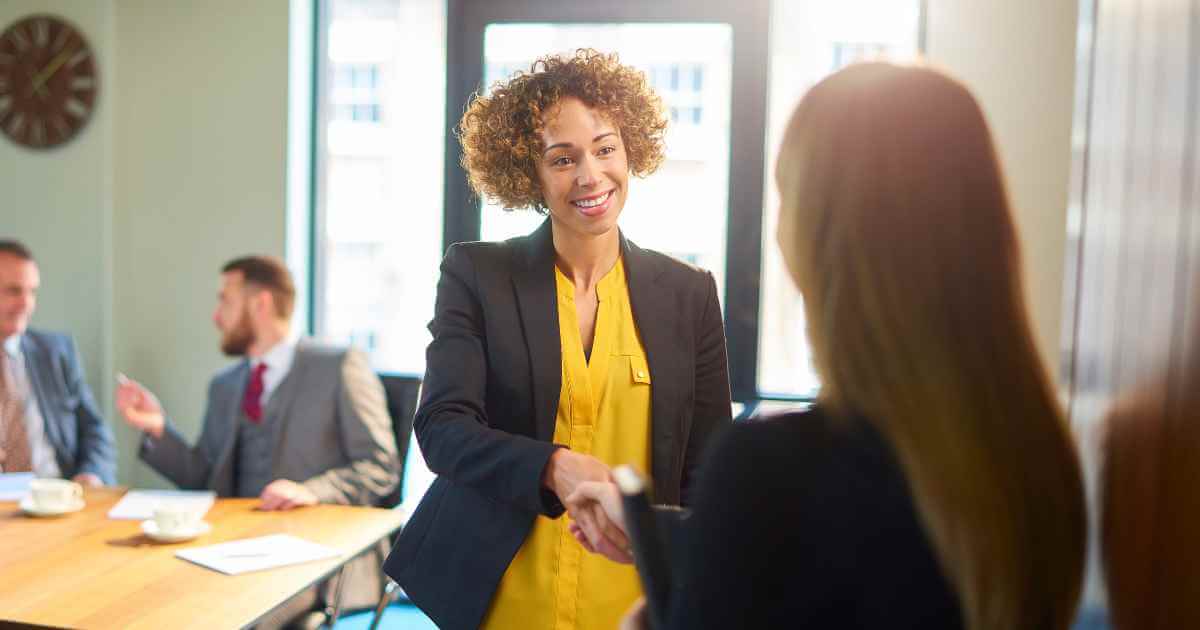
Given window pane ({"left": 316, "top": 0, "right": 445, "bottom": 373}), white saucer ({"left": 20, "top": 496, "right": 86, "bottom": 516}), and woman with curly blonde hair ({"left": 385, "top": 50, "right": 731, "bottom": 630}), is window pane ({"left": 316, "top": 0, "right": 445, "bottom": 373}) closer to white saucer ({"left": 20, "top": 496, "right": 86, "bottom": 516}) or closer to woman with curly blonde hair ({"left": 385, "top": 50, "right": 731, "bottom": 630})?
white saucer ({"left": 20, "top": 496, "right": 86, "bottom": 516})

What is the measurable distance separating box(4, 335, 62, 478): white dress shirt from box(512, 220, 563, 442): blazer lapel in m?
2.65

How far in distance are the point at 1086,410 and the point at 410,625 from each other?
3.28 m

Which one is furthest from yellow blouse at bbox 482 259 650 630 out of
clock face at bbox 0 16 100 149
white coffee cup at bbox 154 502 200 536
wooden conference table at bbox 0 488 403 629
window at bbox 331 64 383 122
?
clock face at bbox 0 16 100 149

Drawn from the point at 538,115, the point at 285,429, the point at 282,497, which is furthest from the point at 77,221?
the point at 538,115

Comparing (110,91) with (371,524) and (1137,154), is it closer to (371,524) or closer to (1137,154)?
(371,524)

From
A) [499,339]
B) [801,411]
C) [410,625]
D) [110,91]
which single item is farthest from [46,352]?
[801,411]

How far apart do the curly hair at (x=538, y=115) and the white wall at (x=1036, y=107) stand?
2103 millimetres

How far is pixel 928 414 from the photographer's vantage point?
0.78 meters

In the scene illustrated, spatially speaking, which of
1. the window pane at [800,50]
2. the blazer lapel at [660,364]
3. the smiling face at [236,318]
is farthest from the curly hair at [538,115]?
the window pane at [800,50]

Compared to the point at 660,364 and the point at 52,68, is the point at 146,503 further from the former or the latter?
the point at 52,68

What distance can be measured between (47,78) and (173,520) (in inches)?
107

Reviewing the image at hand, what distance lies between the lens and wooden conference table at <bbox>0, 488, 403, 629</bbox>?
1.86 meters

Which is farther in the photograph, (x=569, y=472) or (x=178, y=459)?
(x=178, y=459)

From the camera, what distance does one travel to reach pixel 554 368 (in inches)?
64.3
